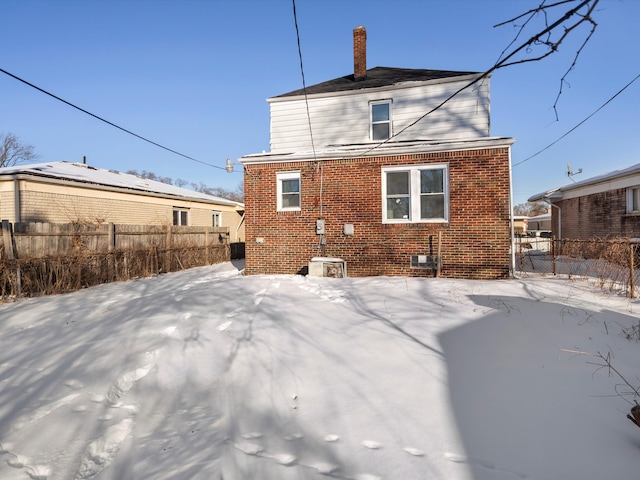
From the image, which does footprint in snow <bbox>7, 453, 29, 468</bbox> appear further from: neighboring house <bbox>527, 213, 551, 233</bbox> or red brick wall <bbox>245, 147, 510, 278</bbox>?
neighboring house <bbox>527, 213, 551, 233</bbox>

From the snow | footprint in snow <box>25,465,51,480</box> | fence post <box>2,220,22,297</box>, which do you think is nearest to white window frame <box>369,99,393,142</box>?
the snow

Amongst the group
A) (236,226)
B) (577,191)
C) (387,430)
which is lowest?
(387,430)

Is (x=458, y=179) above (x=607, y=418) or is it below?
A: above

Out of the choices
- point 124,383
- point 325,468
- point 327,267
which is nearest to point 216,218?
point 327,267

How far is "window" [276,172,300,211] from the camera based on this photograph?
10031mm

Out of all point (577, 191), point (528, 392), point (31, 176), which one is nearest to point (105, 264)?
point (31, 176)

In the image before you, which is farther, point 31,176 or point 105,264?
point 31,176

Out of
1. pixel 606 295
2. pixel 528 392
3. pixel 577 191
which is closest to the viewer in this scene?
pixel 528 392

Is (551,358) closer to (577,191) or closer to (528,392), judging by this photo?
(528,392)

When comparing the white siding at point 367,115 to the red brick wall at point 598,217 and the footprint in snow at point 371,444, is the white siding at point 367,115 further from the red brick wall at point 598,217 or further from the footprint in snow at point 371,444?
the footprint in snow at point 371,444

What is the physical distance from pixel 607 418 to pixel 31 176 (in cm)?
1457

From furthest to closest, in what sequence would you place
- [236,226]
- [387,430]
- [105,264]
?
[236,226] < [105,264] < [387,430]

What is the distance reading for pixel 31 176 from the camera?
10.7 metres

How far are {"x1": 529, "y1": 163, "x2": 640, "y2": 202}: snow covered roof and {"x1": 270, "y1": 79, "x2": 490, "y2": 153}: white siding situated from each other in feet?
19.9
